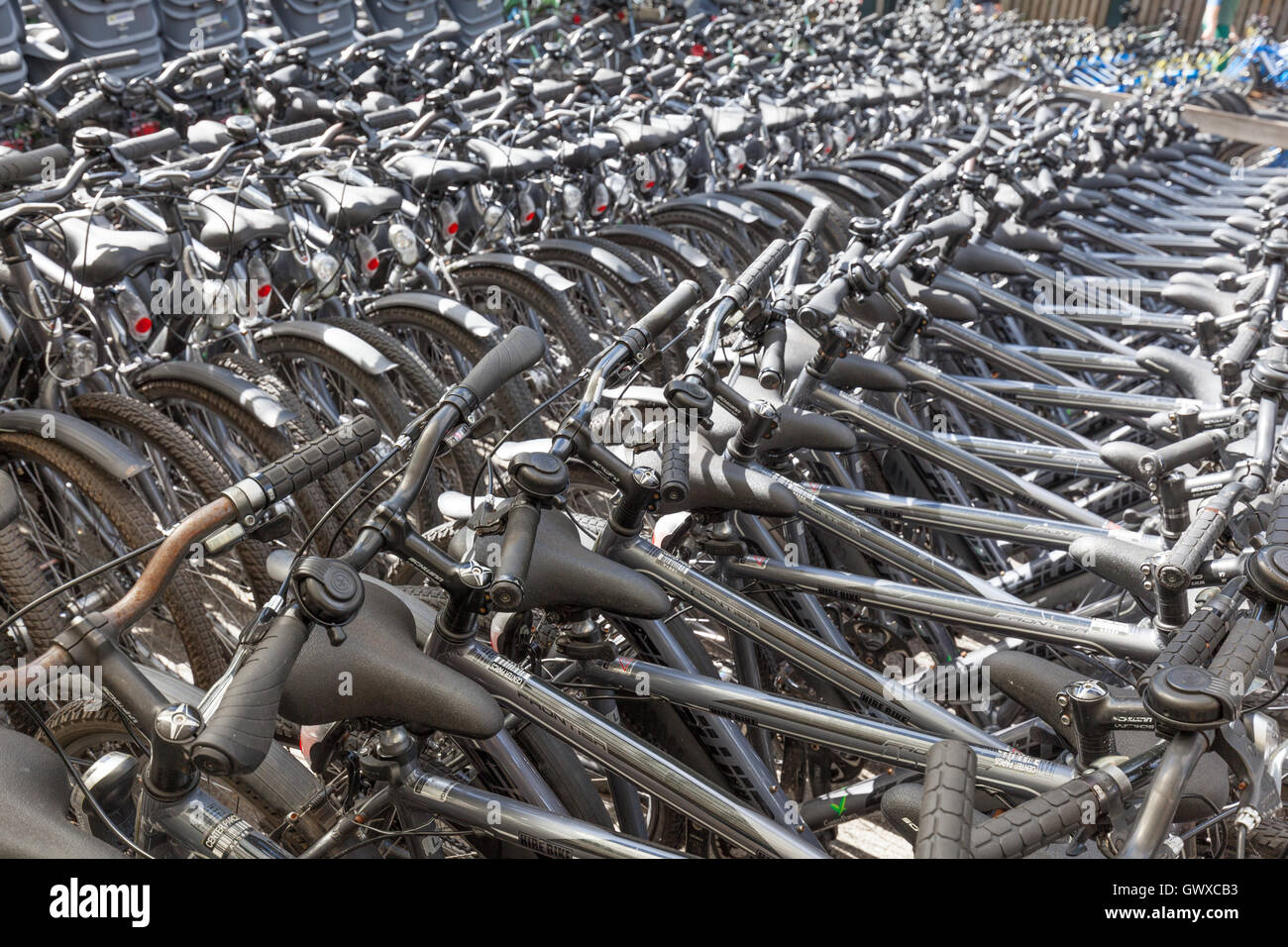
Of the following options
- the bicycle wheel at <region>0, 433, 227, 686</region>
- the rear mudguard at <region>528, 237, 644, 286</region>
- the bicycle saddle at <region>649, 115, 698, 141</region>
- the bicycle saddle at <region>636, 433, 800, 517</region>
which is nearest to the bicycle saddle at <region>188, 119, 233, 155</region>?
the rear mudguard at <region>528, 237, 644, 286</region>

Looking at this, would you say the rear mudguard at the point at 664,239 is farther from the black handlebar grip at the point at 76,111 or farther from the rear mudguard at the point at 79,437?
the rear mudguard at the point at 79,437

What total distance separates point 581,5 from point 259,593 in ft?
26.4

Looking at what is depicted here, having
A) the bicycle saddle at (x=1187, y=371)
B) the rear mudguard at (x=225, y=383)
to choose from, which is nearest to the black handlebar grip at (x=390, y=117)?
the rear mudguard at (x=225, y=383)

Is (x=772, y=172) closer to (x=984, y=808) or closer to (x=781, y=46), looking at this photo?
(x=781, y=46)

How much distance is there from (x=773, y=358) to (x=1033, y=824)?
57.9 inches

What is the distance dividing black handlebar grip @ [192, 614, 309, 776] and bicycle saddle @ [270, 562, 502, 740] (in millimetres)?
257

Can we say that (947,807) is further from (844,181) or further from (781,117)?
(781,117)

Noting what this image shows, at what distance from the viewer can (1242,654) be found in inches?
51.6

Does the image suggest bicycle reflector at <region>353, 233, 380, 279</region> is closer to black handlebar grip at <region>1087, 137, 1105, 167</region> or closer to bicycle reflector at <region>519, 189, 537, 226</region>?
bicycle reflector at <region>519, 189, 537, 226</region>

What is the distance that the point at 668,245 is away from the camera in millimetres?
4555

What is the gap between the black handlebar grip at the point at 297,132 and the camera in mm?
4297

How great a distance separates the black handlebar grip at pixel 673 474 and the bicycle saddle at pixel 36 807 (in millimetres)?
1001

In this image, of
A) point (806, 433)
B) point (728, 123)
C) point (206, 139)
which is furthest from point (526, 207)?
point (806, 433)

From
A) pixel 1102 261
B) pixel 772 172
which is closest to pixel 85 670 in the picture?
pixel 1102 261
